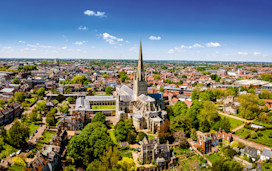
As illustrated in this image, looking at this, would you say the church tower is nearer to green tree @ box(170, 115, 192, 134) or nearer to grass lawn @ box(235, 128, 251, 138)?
green tree @ box(170, 115, 192, 134)

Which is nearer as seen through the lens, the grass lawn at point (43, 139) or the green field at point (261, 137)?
the grass lawn at point (43, 139)

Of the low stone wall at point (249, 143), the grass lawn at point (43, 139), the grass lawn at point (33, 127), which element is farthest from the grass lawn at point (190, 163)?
the grass lawn at point (33, 127)

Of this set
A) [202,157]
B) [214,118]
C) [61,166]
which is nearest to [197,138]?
[202,157]

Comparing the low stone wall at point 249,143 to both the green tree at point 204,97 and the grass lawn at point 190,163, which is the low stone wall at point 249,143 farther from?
the green tree at point 204,97

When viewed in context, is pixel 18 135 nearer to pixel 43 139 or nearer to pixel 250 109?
pixel 43 139

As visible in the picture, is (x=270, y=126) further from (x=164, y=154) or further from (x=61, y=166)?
(x=61, y=166)

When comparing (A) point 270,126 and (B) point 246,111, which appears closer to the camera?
(A) point 270,126

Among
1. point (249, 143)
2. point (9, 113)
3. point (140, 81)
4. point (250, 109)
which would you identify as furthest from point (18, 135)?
point (250, 109)

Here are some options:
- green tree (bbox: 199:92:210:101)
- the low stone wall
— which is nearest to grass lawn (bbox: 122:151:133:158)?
the low stone wall
